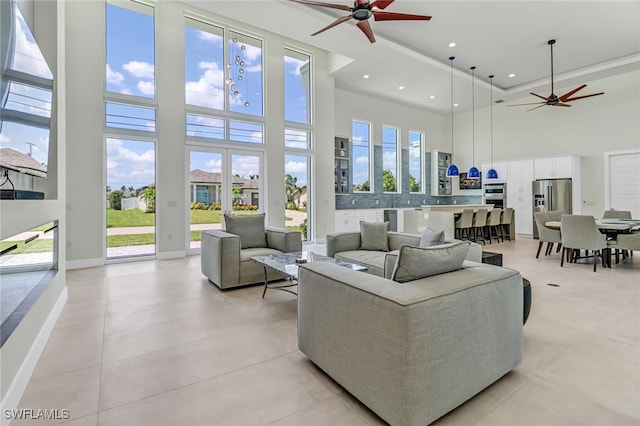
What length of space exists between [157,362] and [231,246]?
180 cm

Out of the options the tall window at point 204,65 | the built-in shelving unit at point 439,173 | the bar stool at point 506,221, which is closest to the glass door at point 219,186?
the tall window at point 204,65

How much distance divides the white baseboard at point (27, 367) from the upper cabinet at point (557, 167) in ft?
35.5

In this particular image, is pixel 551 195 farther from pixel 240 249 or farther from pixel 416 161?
pixel 240 249

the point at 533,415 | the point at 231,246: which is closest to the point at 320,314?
the point at 533,415

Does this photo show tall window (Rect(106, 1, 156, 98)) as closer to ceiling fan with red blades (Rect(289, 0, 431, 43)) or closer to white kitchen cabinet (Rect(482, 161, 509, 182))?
ceiling fan with red blades (Rect(289, 0, 431, 43))

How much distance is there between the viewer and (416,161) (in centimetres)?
1122

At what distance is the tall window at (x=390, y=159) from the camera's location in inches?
402

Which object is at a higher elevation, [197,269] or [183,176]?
[183,176]

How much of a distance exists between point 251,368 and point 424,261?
1.34m

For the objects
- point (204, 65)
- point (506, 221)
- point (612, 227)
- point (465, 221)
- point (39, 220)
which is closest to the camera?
point (39, 220)

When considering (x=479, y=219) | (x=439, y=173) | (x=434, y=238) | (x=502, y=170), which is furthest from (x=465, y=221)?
(x=434, y=238)

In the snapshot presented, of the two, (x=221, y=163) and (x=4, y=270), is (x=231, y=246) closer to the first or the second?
(x=4, y=270)

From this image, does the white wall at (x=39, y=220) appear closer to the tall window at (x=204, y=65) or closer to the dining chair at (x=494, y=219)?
the tall window at (x=204, y=65)

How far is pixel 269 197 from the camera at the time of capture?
23.4 ft
